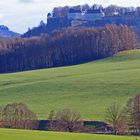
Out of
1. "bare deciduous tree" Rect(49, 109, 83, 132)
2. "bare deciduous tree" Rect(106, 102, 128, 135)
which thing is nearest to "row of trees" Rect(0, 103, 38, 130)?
"bare deciduous tree" Rect(49, 109, 83, 132)

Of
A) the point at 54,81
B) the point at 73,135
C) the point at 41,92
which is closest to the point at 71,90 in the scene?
the point at 41,92

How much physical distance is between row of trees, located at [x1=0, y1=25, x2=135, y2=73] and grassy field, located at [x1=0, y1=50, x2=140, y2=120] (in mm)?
25250

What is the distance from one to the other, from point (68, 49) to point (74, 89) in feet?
172

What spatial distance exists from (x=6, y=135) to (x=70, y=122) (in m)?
14.0

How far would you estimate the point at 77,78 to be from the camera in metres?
75.9

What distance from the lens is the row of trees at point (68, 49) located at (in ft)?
374

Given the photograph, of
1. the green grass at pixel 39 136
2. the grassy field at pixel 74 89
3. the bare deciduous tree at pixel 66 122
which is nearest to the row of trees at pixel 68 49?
the grassy field at pixel 74 89

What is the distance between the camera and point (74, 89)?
67250mm

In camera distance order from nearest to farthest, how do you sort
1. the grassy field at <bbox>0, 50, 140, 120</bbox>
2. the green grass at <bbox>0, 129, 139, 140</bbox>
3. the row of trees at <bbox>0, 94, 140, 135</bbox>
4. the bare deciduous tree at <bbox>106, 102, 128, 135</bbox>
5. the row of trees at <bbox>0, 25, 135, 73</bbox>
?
the green grass at <bbox>0, 129, 139, 140</bbox>, the bare deciduous tree at <bbox>106, 102, 128, 135</bbox>, the row of trees at <bbox>0, 94, 140, 135</bbox>, the grassy field at <bbox>0, 50, 140, 120</bbox>, the row of trees at <bbox>0, 25, 135, 73</bbox>

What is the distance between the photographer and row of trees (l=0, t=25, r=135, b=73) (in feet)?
374

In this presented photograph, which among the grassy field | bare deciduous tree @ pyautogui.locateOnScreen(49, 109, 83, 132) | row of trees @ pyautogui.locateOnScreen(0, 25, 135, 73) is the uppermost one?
row of trees @ pyautogui.locateOnScreen(0, 25, 135, 73)

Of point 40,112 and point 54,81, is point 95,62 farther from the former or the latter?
point 40,112

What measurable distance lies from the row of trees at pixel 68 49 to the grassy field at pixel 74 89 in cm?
2525

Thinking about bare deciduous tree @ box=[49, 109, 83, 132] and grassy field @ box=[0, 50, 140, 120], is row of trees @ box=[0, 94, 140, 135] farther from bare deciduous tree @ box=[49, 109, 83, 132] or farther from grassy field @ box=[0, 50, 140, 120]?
grassy field @ box=[0, 50, 140, 120]
